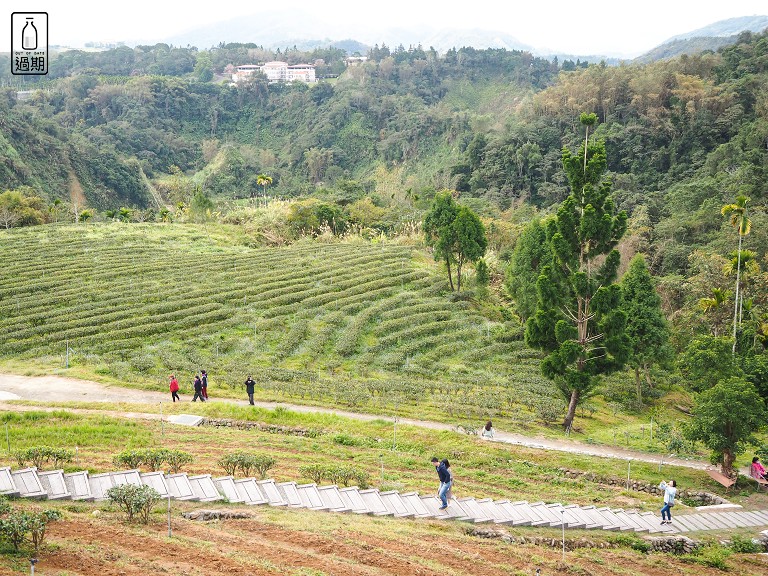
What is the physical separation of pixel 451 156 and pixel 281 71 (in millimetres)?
73423

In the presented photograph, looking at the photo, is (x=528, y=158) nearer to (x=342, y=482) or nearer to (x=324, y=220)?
(x=324, y=220)

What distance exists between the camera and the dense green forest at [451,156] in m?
39.2

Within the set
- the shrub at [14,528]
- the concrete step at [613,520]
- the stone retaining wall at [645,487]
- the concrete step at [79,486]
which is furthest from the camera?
the stone retaining wall at [645,487]

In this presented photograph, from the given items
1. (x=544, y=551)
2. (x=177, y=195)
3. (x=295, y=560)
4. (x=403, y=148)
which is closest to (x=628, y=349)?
(x=544, y=551)

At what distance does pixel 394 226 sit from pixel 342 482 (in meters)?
48.2

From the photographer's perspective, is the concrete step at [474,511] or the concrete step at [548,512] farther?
the concrete step at [548,512]

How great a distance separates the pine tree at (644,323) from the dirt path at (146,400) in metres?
7.45

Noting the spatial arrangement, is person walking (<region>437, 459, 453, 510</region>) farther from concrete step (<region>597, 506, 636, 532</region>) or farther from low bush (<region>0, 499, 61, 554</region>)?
low bush (<region>0, 499, 61, 554</region>)

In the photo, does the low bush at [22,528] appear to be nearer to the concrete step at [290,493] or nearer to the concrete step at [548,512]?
the concrete step at [290,493]

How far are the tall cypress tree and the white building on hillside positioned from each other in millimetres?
134274

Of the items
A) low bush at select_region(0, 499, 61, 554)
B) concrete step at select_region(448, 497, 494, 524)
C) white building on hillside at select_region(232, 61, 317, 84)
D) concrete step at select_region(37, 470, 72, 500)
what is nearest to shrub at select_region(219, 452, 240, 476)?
concrete step at select_region(37, 470, 72, 500)

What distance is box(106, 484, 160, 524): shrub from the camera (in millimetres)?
12781

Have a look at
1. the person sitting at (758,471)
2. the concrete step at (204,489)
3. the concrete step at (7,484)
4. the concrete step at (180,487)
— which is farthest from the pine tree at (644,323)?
the concrete step at (7,484)

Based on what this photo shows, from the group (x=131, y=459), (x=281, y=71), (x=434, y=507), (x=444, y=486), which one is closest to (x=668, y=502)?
(x=444, y=486)
